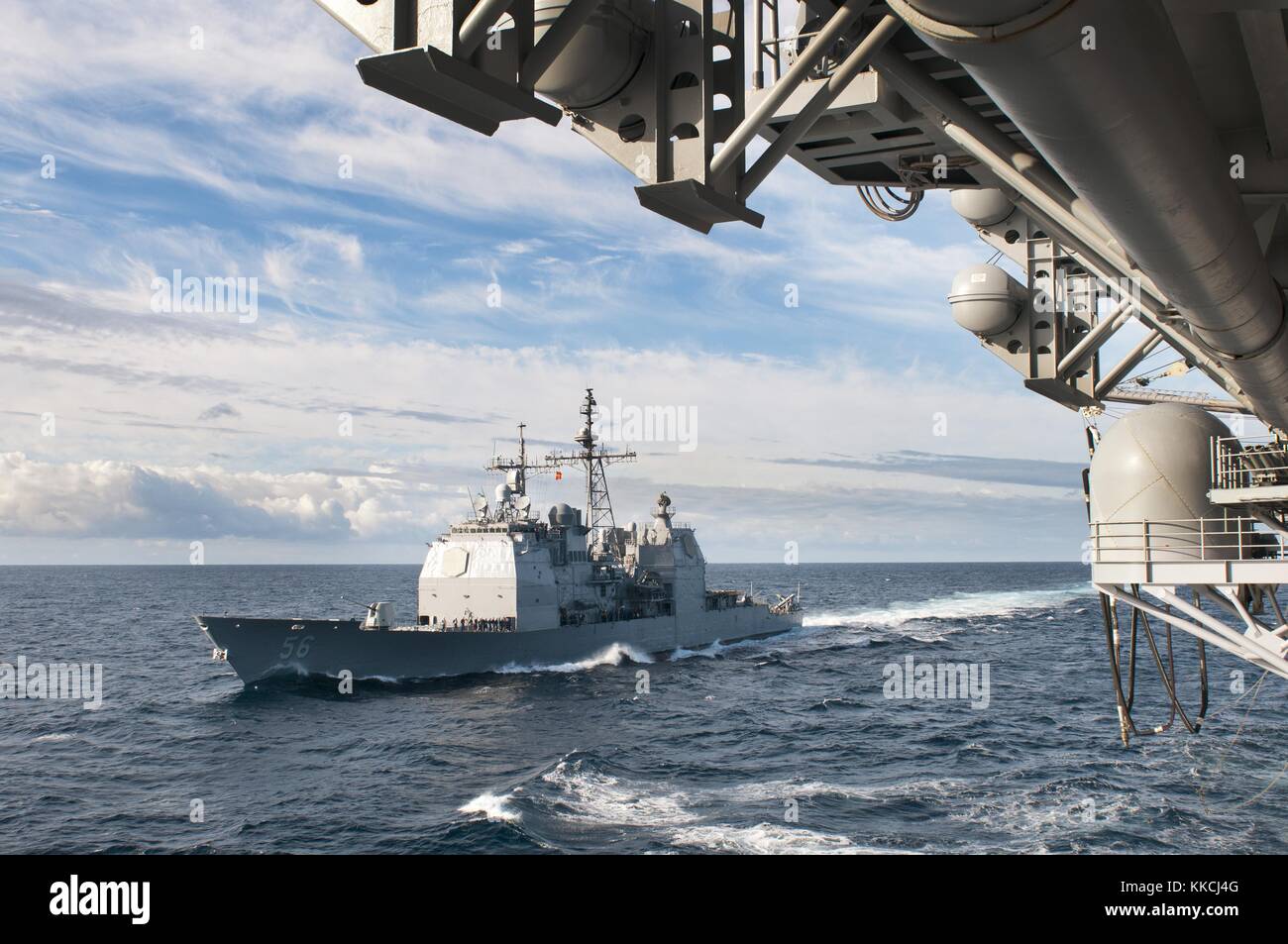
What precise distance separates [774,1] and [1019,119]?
Result: 4.24 metres

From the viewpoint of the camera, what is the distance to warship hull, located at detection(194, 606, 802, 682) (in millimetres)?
35812

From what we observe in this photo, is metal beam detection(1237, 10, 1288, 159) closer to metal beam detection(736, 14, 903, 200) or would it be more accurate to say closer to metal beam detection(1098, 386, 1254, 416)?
metal beam detection(736, 14, 903, 200)

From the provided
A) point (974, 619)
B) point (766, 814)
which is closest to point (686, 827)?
point (766, 814)

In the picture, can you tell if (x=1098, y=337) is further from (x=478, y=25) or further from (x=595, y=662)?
(x=595, y=662)

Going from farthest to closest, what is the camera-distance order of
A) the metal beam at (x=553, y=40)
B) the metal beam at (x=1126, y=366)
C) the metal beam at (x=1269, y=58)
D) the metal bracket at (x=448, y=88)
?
the metal beam at (x=1126, y=366) < the metal beam at (x=1269, y=58) < the metal beam at (x=553, y=40) < the metal bracket at (x=448, y=88)

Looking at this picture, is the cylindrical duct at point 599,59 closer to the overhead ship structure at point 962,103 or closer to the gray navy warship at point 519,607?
the overhead ship structure at point 962,103

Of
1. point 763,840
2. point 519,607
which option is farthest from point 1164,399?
point 519,607

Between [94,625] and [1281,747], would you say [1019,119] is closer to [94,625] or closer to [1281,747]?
[1281,747]

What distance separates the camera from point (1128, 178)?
2826mm

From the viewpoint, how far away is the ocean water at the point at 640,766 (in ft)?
60.4

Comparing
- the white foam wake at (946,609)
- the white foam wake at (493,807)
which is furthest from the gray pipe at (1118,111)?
the white foam wake at (946,609)

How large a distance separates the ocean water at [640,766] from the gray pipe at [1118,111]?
51.0 feet

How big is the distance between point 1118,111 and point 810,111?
1658mm

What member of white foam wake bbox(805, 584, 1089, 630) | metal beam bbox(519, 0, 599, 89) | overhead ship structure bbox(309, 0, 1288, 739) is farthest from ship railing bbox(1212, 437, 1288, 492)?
white foam wake bbox(805, 584, 1089, 630)
